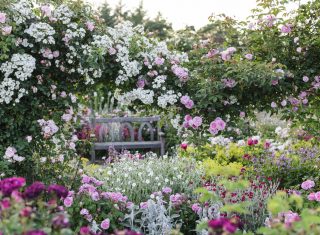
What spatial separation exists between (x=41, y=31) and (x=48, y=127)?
0.72m

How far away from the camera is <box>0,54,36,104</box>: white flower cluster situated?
393 centimetres

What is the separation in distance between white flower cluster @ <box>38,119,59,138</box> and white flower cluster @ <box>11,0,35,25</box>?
763 mm

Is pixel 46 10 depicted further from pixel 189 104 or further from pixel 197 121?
pixel 197 121

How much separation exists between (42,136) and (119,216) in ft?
3.08

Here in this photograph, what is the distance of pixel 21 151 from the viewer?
4.22 m

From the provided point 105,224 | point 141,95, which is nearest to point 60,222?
point 105,224

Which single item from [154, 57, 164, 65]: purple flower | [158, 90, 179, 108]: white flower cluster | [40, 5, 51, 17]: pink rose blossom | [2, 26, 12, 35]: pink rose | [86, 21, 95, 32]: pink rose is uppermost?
[40, 5, 51, 17]: pink rose blossom

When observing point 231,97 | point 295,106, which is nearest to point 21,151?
point 231,97

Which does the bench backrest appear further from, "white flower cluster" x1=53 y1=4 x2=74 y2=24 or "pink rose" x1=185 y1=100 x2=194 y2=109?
"white flower cluster" x1=53 y1=4 x2=74 y2=24

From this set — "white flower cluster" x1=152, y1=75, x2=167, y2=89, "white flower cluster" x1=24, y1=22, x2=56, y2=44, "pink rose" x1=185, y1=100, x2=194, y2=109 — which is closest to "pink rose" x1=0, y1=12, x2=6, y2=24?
"white flower cluster" x1=24, y1=22, x2=56, y2=44

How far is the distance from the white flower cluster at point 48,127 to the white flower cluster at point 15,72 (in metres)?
0.29

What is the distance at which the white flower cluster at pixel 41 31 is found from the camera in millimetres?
3979

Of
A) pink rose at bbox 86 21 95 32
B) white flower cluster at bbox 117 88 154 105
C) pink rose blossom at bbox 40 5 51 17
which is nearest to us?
pink rose blossom at bbox 40 5 51 17

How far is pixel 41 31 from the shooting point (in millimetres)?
4004
